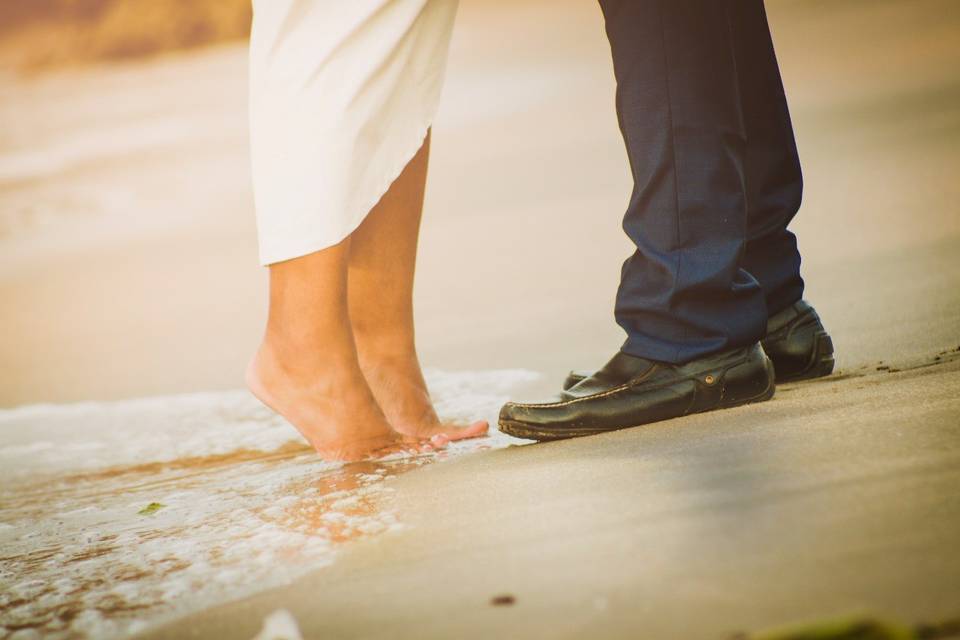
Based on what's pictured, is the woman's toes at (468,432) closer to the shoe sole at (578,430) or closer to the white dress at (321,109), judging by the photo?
the shoe sole at (578,430)

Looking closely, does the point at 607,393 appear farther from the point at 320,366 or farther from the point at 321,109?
the point at 321,109

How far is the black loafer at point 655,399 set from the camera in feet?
4.83

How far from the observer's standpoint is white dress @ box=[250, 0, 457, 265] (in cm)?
153

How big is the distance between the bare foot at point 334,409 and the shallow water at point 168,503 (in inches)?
1.4

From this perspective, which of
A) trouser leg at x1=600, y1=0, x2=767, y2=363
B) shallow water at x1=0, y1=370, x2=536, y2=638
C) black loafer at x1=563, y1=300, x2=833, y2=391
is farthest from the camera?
black loafer at x1=563, y1=300, x2=833, y2=391

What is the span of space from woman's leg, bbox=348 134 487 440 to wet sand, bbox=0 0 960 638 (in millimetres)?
228

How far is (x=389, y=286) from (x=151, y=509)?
50cm

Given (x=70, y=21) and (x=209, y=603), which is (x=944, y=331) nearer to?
(x=209, y=603)

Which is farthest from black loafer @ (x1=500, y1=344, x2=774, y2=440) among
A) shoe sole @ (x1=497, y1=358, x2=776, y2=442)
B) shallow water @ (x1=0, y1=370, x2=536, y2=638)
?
shallow water @ (x1=0, y1=370, x2=536, y2=638)

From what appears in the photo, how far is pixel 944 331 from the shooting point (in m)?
1.79

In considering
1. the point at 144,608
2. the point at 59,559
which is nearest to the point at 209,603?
the point at 144,608

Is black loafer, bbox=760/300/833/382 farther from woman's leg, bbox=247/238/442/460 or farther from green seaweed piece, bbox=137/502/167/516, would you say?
green seaweed piece, bbox=137/502/167/516

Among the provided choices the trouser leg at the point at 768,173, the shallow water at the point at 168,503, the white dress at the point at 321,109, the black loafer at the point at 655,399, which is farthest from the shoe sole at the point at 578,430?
the white dress at the point at 321,109

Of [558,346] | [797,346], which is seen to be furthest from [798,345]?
[558,346]
